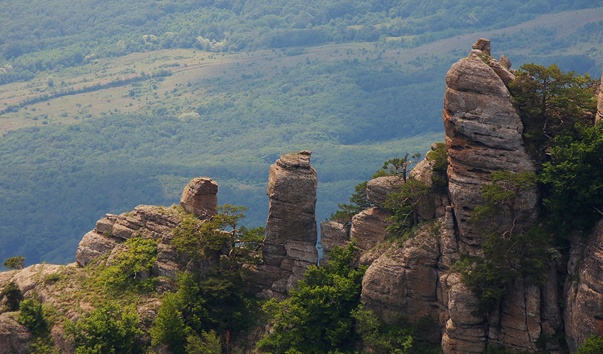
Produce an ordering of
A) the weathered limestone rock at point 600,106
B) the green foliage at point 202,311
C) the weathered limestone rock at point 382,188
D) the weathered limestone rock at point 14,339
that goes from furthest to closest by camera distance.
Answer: the weathered limestone rock at point 14,339 < the green foliage at point 202,311 < the weathered limestone rock at point 382,188 < the weathered limestone rock at point 600,106

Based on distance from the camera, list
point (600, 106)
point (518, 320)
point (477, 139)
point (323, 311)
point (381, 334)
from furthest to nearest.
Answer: point (323, 311), point (381, 334), point (477, 139), point (600, 106), point (518, 320)

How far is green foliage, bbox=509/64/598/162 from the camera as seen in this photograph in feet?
226

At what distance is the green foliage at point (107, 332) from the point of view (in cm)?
7806

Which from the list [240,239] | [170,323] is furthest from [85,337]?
[240,239]

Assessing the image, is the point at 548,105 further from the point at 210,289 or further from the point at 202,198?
the point at 202,198

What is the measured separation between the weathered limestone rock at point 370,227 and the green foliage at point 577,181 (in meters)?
11.6

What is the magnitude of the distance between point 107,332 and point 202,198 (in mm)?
10741

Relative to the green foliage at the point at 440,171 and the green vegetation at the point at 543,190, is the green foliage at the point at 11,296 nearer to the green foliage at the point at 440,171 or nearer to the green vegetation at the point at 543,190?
the green foliage at the point at 440,171

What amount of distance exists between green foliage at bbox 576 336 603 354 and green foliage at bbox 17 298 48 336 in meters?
35.7

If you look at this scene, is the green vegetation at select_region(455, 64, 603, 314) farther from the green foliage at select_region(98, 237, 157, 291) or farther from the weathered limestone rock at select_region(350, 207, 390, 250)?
the green foliage at select_region(98, 237, 157, 291)

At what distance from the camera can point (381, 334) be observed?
2822 inches

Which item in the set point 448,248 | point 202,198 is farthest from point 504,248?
point 202,198

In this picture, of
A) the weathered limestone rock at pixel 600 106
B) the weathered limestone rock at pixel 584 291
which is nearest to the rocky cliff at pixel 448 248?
the weathered limestone rock at pixel 584 291

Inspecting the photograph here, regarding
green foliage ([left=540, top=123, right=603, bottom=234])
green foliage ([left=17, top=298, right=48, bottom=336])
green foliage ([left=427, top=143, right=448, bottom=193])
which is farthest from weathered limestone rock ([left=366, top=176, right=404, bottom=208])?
green foliage ([left=17, top=298, right=48, bottom=336])
